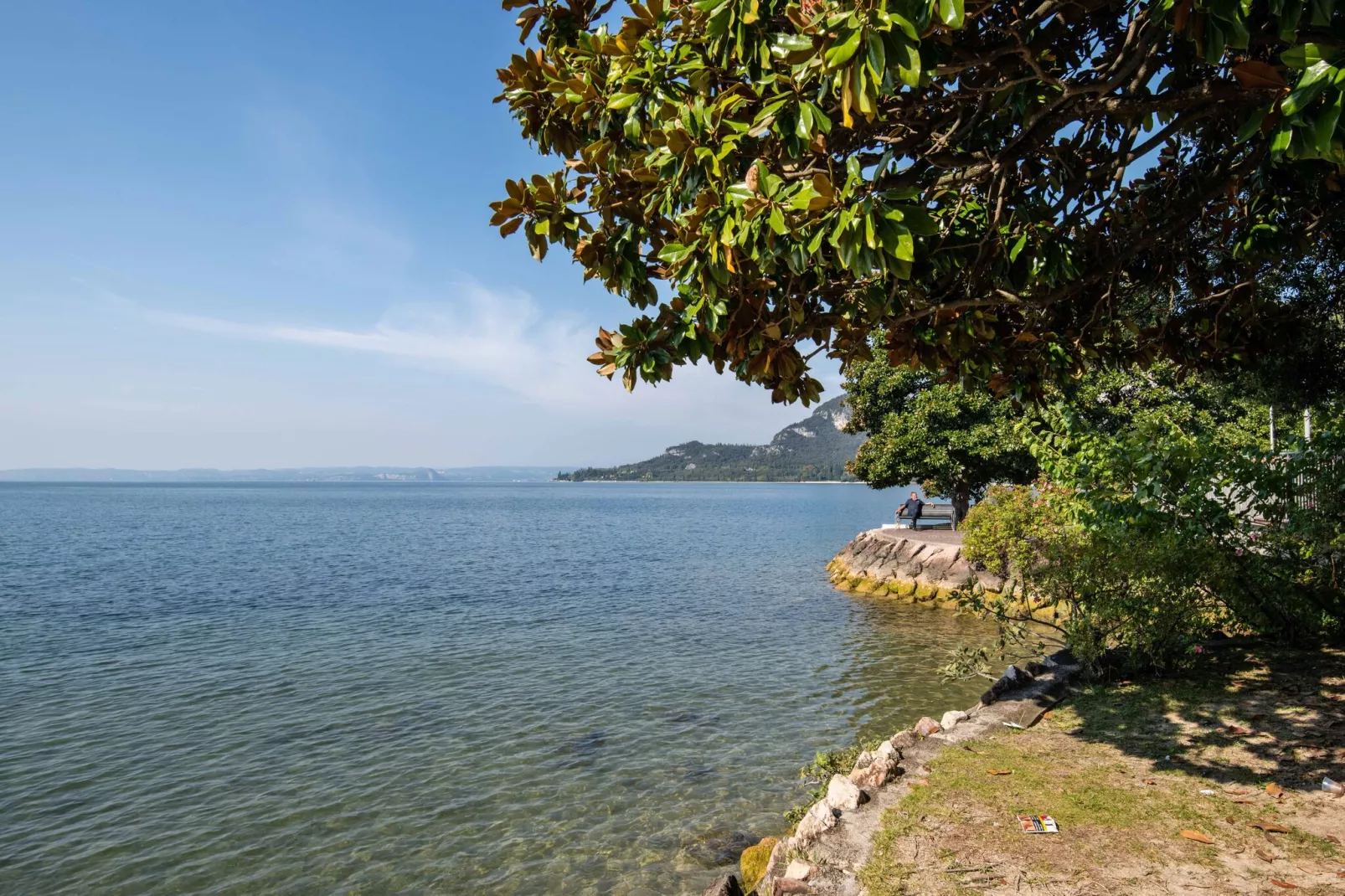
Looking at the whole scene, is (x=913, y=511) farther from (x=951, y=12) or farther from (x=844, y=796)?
(x=951, y=12)

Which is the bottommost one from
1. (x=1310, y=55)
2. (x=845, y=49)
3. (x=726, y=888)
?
(x=726, y=888)

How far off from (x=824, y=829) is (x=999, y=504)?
26.4ft

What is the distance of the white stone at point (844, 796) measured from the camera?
20.4ft

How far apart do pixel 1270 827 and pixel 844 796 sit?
10.0 ft

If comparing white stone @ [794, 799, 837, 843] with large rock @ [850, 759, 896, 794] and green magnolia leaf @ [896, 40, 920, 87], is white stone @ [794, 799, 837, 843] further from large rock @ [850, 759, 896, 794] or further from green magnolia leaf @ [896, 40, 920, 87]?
green magnolia leaf @ [896, 40, 920, 87]

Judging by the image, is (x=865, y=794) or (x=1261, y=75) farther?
(x=865, y=794)

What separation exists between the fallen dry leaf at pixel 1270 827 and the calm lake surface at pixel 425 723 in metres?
4.66

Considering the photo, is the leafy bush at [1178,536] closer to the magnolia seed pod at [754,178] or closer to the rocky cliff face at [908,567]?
the magnolia seed pod at [754,178]

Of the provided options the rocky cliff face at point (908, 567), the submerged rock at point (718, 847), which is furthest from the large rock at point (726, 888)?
the rocky cliff face at point (908, 567)

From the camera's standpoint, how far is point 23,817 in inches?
362

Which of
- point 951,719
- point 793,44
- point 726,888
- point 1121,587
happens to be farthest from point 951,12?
point 1121,587

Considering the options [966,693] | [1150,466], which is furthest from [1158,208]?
[966,693]

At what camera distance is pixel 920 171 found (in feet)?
17.0

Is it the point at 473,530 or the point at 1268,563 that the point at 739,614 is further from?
the point at 473,530
